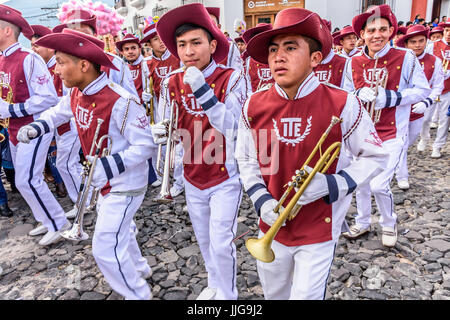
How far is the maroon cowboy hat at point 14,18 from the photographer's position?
426 centimetres

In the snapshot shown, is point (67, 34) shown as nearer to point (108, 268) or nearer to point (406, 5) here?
Result: point (108, 268)

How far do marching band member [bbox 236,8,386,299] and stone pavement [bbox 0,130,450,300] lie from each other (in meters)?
1.28

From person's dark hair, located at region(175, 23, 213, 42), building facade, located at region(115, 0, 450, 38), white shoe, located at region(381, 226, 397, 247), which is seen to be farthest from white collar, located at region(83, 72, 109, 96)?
building facade, located at region(115, 0, 450, 38)

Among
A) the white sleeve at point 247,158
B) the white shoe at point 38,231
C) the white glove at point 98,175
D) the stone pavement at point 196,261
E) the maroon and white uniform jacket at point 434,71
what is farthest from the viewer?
the maroon and white uniform jacket at point 434,71

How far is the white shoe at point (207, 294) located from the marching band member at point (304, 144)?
949 mm

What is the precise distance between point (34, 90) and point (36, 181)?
3.74ft

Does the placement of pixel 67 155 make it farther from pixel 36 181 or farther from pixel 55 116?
pixel 55 116

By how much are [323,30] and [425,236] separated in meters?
3.21

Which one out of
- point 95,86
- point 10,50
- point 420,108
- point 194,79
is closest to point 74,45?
point 95,86

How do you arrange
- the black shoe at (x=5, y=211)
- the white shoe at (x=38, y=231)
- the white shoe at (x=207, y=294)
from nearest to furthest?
the white shoe at (x=207, y=294) → the white shoe at (x=38, y=231) → the black shoe at (x=5, y=211)

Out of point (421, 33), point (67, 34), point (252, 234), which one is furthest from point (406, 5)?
point (67, 34)

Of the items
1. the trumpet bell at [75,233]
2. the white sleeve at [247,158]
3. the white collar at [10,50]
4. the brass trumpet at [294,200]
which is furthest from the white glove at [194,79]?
the white collar at [10,50]

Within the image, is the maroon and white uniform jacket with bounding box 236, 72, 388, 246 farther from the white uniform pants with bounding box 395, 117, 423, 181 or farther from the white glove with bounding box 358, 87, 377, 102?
the white uniform pants with bounding box 395, 117, 423, 181

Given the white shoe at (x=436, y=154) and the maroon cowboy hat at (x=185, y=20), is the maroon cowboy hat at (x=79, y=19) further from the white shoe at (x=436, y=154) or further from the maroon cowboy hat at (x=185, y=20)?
the white shoe at (x=436, y=154)
